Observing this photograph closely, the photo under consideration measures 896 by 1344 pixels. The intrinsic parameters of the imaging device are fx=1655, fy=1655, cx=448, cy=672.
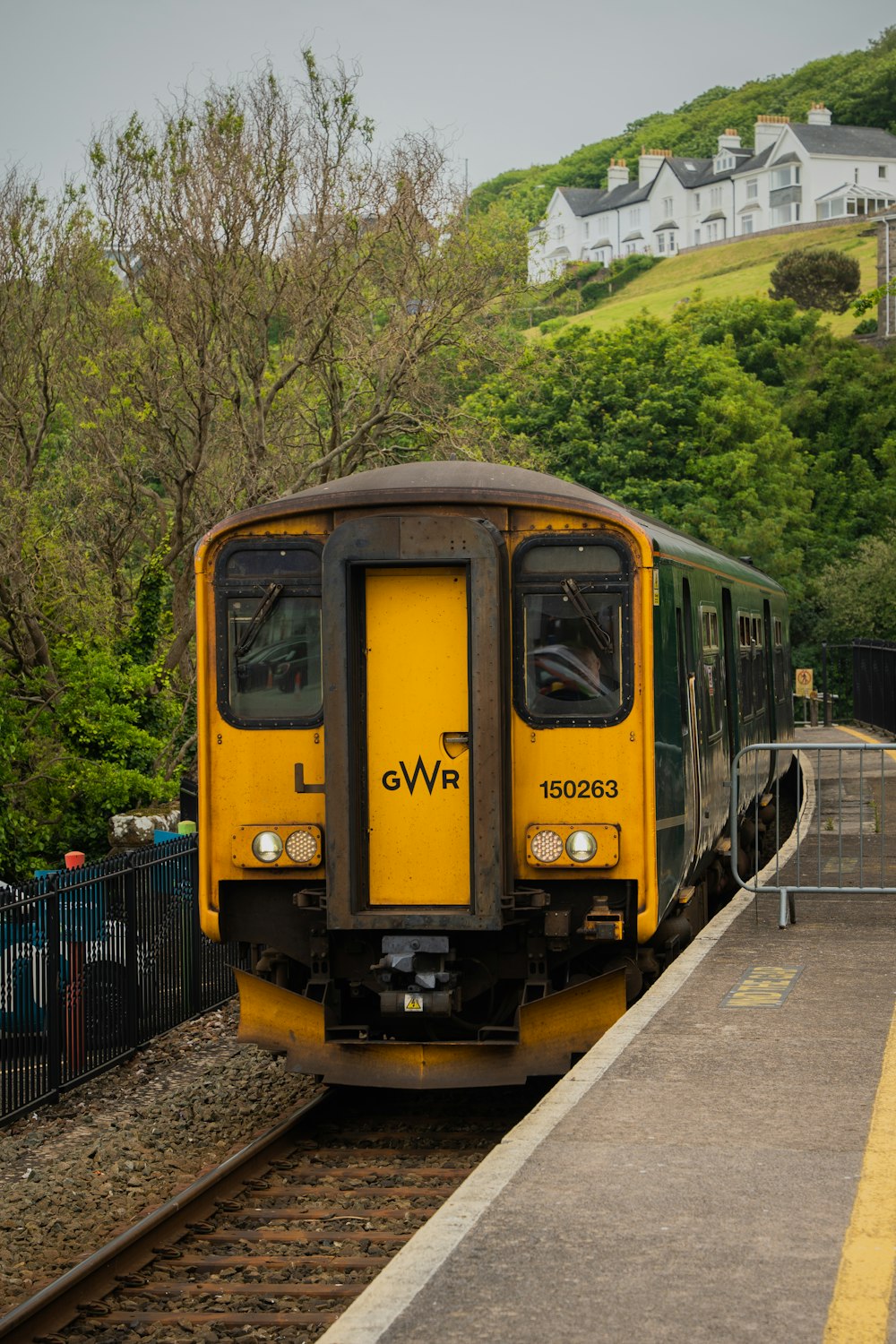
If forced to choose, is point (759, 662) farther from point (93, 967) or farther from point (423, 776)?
point (423, 776)

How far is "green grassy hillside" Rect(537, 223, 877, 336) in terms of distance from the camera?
9950 centimetres

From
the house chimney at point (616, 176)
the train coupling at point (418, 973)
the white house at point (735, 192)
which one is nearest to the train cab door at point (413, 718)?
the train coupling at point (418, 973)

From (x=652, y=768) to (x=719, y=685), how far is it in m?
4.06

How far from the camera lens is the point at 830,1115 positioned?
22.1ft

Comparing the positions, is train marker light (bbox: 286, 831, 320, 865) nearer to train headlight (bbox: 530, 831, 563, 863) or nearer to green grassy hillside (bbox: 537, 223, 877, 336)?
train headlight (bbox: 530, 831, 563, 863)

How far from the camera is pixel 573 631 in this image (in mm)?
8812

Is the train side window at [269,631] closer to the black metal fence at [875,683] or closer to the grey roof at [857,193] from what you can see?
the black metal fence at [875,683]

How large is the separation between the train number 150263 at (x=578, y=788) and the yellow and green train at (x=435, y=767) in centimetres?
1

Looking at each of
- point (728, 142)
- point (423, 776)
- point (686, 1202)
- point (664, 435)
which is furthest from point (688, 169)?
point (686, 1202)

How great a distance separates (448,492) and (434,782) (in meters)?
1.52

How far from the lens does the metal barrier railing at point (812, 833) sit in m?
11.7

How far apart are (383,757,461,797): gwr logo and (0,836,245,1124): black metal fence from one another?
2270mm

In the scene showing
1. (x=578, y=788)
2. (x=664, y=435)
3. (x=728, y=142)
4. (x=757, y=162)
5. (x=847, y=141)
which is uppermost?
(x=728, y=142)

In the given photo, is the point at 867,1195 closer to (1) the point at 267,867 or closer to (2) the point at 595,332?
(1) the point at 267,867
